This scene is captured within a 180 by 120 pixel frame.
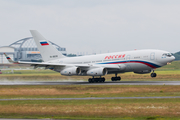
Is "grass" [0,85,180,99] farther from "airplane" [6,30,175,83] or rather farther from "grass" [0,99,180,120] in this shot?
"airplane" [6,30,175,83]

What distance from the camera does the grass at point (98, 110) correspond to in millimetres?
17391

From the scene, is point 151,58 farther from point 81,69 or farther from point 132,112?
point 132,112

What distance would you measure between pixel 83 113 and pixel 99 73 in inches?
1060

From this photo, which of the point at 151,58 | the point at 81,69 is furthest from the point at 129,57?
the point at 81,69

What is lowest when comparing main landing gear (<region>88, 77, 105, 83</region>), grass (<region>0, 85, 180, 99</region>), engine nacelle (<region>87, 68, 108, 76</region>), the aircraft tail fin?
grass (<region>0, 85, 180, 99</region>)

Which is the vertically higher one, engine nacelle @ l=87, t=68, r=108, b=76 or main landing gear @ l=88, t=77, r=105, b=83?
engine nacelle @ l=87, t=68, r=108, b=76

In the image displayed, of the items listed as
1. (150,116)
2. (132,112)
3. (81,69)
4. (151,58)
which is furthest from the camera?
(81,69)

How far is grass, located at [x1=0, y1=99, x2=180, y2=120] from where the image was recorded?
685 inches

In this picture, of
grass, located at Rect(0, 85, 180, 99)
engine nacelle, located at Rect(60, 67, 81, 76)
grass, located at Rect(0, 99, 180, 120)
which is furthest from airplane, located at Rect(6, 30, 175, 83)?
grass, located at Rect(0, 99, 180, 120)

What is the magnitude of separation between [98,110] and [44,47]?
1433 inches

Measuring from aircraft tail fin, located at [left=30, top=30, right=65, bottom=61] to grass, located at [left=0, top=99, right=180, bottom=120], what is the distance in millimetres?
31723

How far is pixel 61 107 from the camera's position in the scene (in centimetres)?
2045

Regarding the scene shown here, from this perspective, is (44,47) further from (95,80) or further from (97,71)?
(97,71)

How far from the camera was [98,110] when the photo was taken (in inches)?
749
